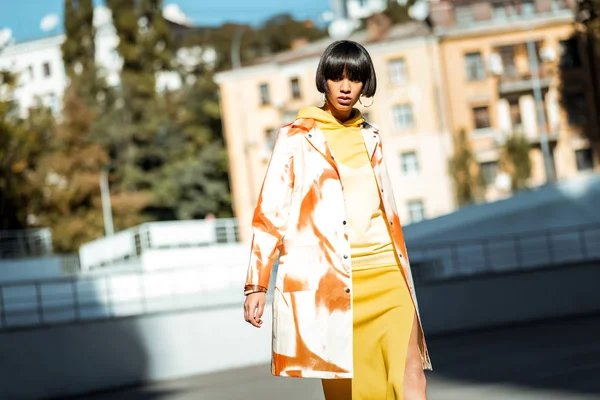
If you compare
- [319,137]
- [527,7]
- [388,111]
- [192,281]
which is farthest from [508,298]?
[527,7]

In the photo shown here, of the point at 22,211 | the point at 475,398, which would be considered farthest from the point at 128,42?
the point at 475,398

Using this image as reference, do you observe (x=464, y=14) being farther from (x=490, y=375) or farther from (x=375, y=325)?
(x=375, y=325)

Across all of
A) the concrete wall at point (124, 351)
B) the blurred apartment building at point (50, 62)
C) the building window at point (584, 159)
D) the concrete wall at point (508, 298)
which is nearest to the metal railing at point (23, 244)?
the concrete wall at point (508, 298)

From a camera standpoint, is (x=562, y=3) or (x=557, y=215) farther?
(x=562, y=3)

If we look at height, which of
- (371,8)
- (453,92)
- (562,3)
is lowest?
(453,92)

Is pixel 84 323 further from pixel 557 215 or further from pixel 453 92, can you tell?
pixel 453 92

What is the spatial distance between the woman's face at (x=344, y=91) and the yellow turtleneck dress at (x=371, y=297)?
0.49 ft

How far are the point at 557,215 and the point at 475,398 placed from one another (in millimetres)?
23148

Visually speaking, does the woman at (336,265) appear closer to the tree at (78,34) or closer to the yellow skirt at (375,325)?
the yellow skirt at (375,325)

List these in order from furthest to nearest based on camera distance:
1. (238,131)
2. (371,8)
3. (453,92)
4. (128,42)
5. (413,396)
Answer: (371,8), (128,42), (238,131), (453,92), (413,396)

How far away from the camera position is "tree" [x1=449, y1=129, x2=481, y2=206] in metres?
53.0

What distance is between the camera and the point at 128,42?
7494 cm

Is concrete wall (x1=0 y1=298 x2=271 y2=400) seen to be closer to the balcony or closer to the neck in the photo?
the neck

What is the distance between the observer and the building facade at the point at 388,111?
182 feet
